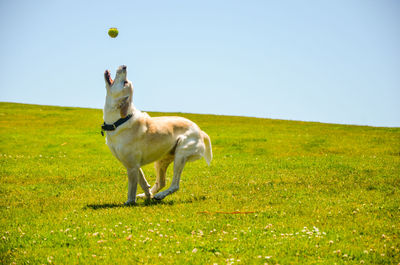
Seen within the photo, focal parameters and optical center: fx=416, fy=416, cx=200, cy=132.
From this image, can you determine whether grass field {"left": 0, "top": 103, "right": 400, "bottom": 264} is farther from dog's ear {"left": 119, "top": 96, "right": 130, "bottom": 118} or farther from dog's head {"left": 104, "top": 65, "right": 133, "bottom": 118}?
dog's head {"left": 104, "top": 65, "right": 133, "bottom": 118}

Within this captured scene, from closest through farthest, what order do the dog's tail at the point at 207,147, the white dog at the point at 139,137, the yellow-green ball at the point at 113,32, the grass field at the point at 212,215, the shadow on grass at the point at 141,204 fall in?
the grass field at the point at 212,215
the white dog at the point at 139,137
the shadow on grass at the point at 141,204
the yellow-green ball at the point at 113,32
the dog's tail at the point at 207,147

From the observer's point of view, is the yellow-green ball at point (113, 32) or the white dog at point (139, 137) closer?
the white dog at point (139, 137)

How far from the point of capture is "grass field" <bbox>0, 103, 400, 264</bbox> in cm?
697

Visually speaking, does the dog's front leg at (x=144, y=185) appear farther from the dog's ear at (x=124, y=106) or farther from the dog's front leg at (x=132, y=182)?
the dog's ear at (x=124, y=106)

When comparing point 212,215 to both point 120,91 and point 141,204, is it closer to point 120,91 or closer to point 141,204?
point 141,204

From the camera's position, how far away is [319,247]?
714cm

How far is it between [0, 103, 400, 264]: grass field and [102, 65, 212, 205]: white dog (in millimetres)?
1056

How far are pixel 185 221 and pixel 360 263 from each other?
378 centimetres

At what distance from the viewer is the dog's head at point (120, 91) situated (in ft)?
33.7

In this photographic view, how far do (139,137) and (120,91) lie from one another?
1293 mm

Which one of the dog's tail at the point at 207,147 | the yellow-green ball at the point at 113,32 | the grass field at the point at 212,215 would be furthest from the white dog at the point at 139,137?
the yellow-green ball at the point at 113,32

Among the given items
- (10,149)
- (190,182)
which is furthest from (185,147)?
(10,149)

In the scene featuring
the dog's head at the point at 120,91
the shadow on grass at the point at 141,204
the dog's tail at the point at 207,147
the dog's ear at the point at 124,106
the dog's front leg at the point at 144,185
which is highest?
the dog's head at the point at 120,91

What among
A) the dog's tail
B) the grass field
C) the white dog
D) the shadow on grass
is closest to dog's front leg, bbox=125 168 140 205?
the white dog
